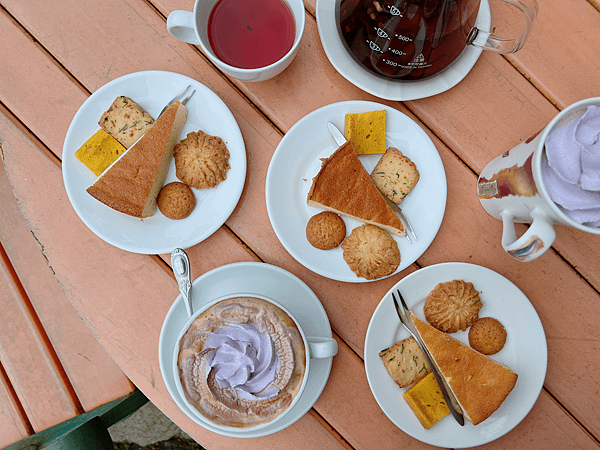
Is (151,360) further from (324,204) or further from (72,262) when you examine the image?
(324,204)

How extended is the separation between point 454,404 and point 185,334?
0.69 m

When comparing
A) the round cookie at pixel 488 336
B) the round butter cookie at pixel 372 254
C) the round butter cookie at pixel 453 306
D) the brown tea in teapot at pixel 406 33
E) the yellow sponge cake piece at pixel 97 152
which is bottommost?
the round cookie at pixel 488 336

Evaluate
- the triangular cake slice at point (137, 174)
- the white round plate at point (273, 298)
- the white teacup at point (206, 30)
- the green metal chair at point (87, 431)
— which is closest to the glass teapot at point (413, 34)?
the white teacup at point (206, 30)

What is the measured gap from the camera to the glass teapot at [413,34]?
2.61ft

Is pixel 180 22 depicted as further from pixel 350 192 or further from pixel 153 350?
pixel 153 350

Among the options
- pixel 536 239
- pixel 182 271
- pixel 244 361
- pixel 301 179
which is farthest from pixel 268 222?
pixel 536 239

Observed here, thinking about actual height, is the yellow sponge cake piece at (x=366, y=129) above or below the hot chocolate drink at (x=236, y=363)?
above

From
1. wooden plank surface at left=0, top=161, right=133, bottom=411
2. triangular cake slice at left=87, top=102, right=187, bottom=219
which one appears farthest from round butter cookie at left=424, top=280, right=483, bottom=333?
wooden plank surface at left=0, top=161, right=133, bottom=411

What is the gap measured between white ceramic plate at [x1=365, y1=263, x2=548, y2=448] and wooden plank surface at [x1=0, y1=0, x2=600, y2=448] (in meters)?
0.06

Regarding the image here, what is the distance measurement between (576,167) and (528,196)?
97 mm

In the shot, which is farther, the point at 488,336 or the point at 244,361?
the point at 488,336

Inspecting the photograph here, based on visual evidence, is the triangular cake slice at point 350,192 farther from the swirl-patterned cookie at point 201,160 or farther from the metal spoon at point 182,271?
the metal spoon at point 182,271

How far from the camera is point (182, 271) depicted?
103 centimetres

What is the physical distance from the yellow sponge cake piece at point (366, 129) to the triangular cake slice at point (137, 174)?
1.36ft
